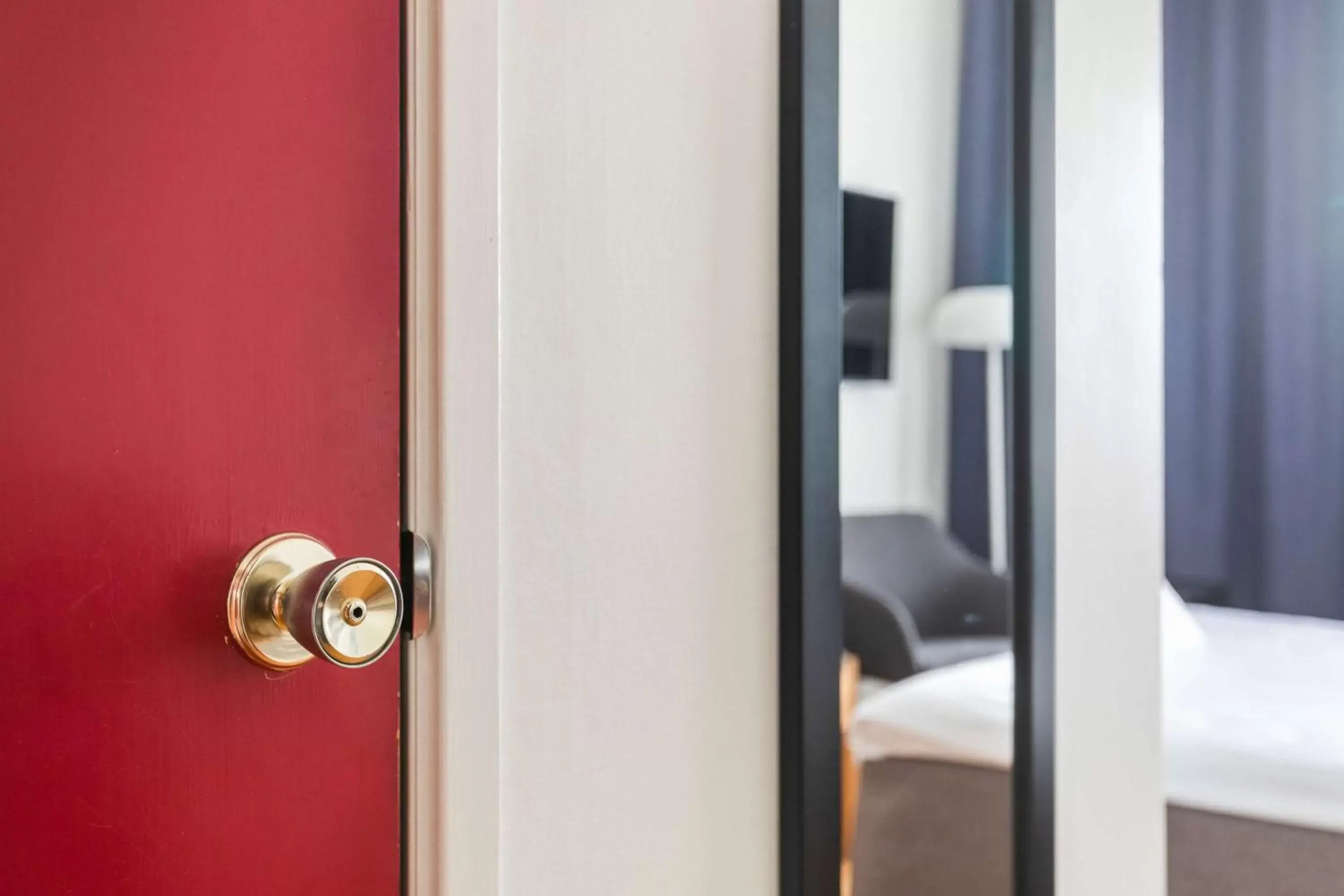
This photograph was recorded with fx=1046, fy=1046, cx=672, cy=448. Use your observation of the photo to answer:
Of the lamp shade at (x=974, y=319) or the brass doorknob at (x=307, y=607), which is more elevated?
the lamp shade at (x=974, y=319)

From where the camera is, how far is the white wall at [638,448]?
0.62 meters

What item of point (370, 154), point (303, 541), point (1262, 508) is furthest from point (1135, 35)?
point (1262, 508)

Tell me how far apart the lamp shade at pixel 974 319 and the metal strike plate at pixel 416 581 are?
79cm

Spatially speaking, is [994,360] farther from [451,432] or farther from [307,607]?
[307,607]

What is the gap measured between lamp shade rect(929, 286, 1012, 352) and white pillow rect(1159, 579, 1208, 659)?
123cm

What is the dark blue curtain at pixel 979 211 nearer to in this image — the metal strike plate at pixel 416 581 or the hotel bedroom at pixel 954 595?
the hotel bedroom at pixel 954 595

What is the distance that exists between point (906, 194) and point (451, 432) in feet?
2.90

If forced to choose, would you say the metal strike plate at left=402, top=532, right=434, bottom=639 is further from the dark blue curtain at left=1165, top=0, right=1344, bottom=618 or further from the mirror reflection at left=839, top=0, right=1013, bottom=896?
the dark blue curtain at left=1165, top=0, right=1344, bottom=618

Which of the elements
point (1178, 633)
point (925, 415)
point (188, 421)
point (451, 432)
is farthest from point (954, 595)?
point (1178, 633)

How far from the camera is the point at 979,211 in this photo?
3.99 ft

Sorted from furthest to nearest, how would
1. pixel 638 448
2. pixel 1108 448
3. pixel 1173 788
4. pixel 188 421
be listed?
pixel 1173 788 → pixel 1108 448 → pixel 638 448 → pixel 188 421

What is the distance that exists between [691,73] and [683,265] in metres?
0.14

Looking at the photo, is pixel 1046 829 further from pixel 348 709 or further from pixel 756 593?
pixel 348 709

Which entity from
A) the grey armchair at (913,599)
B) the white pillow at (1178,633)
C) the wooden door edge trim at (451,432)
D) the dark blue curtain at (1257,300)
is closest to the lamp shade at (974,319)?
the grey armchair at (913,599)
